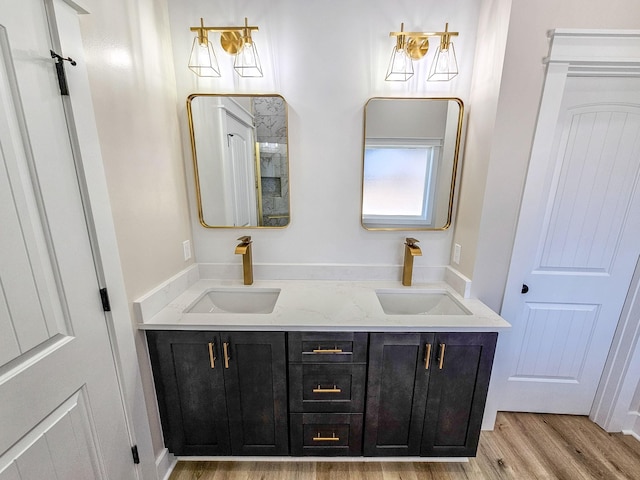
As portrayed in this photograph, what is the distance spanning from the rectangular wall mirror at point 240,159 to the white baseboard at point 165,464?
133 cm

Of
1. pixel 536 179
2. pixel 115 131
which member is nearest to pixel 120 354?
pixel 115 131

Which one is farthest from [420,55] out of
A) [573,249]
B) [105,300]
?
[105,300]

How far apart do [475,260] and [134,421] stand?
197cm

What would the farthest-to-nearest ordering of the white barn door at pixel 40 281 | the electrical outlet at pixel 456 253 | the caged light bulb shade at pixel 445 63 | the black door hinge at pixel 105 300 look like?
the electrical outlet at pixel 456 253 < the caged light bulb shade at pixel 445 63 < the black door hinge at pixel 105 300 < the white barn door at pixel 40 281

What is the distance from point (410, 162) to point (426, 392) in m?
1.33

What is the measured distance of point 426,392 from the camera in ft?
4.47

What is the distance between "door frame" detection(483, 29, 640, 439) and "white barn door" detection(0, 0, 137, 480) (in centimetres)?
208

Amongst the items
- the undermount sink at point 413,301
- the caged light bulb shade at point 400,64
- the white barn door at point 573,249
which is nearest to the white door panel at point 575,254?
the white barn door at point 573,249

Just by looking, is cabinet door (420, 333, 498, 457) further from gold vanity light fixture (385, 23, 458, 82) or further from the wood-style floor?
gold vanity light fixture (385, 23, 458, 82)

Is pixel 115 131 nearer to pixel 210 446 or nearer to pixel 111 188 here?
pixel 111 188

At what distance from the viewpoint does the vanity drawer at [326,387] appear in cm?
134

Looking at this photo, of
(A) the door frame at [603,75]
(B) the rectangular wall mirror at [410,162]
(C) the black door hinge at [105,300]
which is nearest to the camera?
(C) the black door hinge at [105,300]

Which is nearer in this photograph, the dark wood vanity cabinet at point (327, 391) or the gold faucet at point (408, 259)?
the dark wood vanity cabinet at point (327, 391)

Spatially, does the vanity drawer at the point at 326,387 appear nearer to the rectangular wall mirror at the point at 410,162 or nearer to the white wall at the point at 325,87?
the white wall at the point at 325,87
